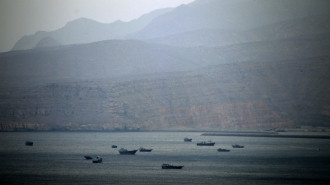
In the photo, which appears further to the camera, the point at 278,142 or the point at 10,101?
the point at 10,101

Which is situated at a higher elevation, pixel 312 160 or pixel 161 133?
pixel 161 133

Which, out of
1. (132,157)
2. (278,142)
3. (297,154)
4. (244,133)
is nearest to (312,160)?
(297,154)

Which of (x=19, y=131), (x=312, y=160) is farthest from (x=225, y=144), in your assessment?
(x=19, y=131)

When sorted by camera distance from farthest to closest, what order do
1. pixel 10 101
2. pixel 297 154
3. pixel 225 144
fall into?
pixel 10 101 → pixel 225 144 → pixel 297 154

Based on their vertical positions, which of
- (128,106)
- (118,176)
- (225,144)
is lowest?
(118,176)

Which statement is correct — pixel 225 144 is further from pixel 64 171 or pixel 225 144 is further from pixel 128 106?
pixel 64 171

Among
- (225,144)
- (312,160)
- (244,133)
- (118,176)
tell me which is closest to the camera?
(118,176)
